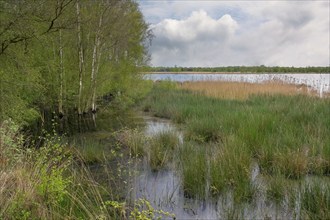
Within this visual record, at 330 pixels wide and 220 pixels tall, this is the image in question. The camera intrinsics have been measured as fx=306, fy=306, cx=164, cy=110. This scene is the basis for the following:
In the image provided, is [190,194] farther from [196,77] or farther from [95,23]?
[196,77]

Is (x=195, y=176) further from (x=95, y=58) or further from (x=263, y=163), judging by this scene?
(x=95, y=58)

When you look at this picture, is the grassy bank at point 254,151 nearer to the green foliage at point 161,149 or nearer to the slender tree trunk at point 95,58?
the green foliage at point 161,149

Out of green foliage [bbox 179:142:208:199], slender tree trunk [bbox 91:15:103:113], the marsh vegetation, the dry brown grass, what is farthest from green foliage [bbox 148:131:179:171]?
the dry brown grass

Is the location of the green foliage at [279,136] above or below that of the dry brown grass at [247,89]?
below

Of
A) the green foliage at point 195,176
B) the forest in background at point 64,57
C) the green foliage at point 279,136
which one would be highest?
the forest in background at point 64,57

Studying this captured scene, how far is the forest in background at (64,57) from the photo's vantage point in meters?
6.91

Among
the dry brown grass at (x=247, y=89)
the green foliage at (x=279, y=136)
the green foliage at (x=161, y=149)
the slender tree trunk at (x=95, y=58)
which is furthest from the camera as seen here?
the dry brown grass at (x=247, y=89)

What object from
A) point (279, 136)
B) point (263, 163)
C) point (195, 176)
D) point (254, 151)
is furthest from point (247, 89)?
point (195, 176)

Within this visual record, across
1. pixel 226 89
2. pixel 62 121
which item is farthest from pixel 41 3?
pixel 226 89

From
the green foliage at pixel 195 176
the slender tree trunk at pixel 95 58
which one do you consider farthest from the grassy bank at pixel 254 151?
the slender tree trunk at pixel 95 58

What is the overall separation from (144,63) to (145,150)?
13418mm

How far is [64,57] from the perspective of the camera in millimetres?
13016

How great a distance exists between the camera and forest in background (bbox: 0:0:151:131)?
6914mm

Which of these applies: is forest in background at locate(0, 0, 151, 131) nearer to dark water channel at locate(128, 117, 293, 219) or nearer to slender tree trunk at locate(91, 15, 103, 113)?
slender tree trunk at locate(91, 15, 103, 113)
